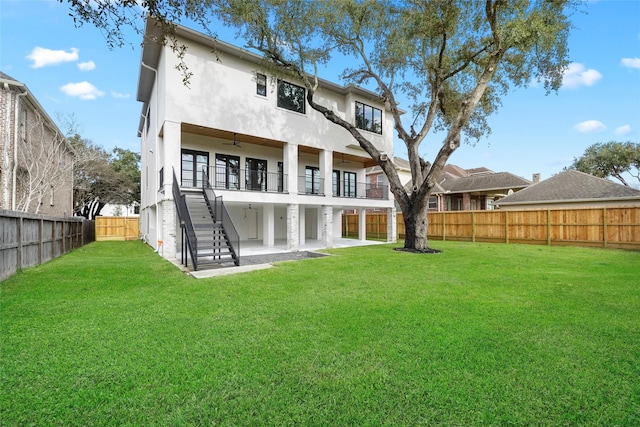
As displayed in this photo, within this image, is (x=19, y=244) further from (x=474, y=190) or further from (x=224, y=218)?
(x=474, y=190)

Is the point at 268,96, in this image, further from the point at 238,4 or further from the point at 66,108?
the point at 66,108

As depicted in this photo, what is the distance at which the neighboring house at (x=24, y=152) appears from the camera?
12.8m

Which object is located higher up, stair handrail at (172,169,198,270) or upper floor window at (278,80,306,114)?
upper floor window at (278,80,306,114)

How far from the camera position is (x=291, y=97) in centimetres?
1451

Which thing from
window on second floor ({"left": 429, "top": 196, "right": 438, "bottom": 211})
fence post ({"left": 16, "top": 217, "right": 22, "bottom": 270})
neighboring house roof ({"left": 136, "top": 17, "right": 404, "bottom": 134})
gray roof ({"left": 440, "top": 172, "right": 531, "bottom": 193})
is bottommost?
fence post ({"left": 16, "top": 217, "right": 22, "bottom": 270})

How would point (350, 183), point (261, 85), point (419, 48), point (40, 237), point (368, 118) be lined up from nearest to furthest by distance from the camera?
point (40, 237) → point (419, 48) → point (261, 85) → point (368, 118) → point (350, 183)

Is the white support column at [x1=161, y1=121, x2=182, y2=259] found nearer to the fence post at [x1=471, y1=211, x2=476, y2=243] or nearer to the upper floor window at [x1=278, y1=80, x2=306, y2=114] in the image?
the upper floor window at [x1=278, y1=80, x2=306, y2=114]

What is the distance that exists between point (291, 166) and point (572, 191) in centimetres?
1758

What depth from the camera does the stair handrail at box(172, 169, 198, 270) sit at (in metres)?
8.42

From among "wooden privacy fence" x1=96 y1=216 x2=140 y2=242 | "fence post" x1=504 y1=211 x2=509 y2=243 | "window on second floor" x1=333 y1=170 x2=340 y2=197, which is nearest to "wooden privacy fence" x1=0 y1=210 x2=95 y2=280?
"wooden privacy fence" x1=96 y1=216 x2=140 y2=242

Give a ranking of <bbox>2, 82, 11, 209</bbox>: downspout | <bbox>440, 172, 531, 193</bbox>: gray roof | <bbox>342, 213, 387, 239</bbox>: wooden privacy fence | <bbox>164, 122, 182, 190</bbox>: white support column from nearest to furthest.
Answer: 1. <bbox>164, 122, 182, 190</bbox>: white support column
2. <bbox>2, 82, 11, 209</bbox>: downspout
3. <bbox>342, 213, 387, 239</bbox>: wooden privacy fence
4. <bbox>440, 172, 531, 193</bbox>: gray roof

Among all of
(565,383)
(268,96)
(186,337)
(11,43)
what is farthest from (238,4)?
(565,383)

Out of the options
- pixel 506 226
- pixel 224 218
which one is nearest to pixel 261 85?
pixel 224 218

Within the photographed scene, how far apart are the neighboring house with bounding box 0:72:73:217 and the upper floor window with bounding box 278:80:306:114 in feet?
35.6
